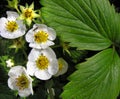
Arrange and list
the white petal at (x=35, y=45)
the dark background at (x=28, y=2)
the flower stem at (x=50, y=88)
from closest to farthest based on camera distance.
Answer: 1. the white petal at (x=35, y=45)
2. the flower stem at (x=50, y=88)
3. the dark background at (x=28, y=2)

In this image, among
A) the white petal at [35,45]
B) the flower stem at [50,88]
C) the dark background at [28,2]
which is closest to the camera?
the white petal at [35,45]

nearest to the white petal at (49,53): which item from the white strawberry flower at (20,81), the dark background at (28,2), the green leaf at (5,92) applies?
the white strawberry flower at (20,81)

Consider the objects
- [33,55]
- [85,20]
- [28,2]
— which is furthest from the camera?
[28,2]

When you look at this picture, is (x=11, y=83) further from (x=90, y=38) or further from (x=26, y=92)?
(x=90, y=38)

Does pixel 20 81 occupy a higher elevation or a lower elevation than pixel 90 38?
lower

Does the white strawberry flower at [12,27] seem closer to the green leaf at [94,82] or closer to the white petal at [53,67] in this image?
the white petal at [53,67]

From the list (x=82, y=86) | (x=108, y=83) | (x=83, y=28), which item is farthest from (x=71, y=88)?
(x=83, y=28)

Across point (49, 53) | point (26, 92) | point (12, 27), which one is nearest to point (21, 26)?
point (12, 27)
